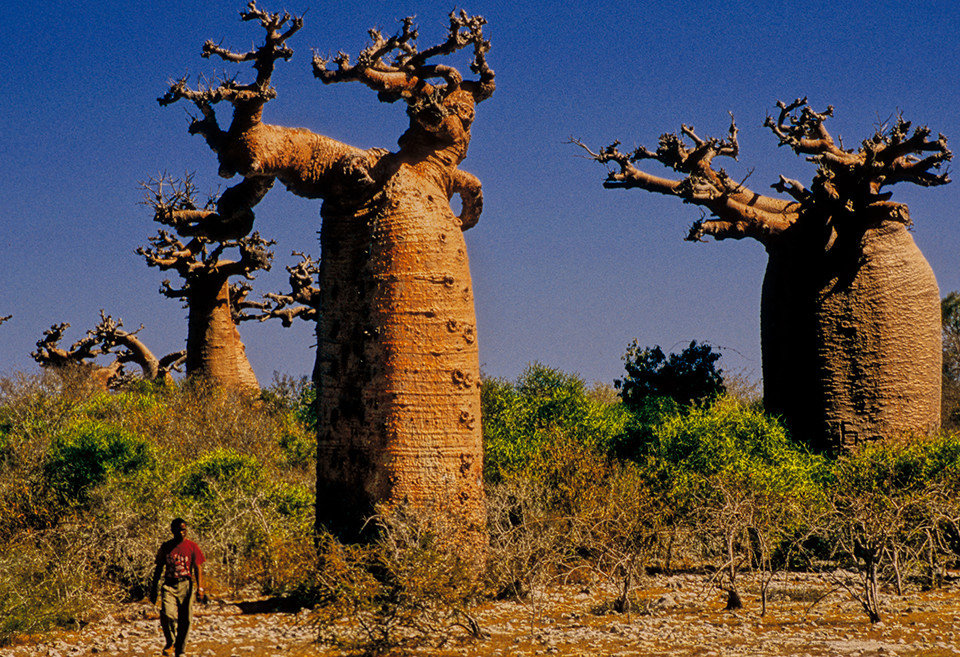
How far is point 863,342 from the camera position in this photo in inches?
439

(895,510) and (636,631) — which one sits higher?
(895,510)

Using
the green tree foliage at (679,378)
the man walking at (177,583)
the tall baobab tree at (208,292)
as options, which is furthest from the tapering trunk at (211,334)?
the man walking at (177,583)

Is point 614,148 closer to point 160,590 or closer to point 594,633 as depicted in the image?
point 594,633

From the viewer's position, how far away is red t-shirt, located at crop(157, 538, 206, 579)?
608 centimetres

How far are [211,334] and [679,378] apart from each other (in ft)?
25.5

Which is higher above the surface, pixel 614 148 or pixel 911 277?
pixel 614 148

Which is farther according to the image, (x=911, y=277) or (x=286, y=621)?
(x=911, y=277)

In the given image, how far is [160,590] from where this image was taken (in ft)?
19.9

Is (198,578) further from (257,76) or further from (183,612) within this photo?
(257,76)

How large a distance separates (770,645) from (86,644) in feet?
14.9

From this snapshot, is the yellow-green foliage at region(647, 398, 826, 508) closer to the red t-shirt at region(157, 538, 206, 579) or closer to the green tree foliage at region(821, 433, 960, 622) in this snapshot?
the green tree foliage at region(821, 433, 960, 622)

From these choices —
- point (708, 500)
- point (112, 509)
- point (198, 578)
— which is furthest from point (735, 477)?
point (112, 509)

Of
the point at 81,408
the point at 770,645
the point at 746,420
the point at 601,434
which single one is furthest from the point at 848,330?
the point at 81,408

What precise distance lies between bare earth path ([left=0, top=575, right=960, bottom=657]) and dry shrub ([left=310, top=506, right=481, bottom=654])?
17 centimetres
